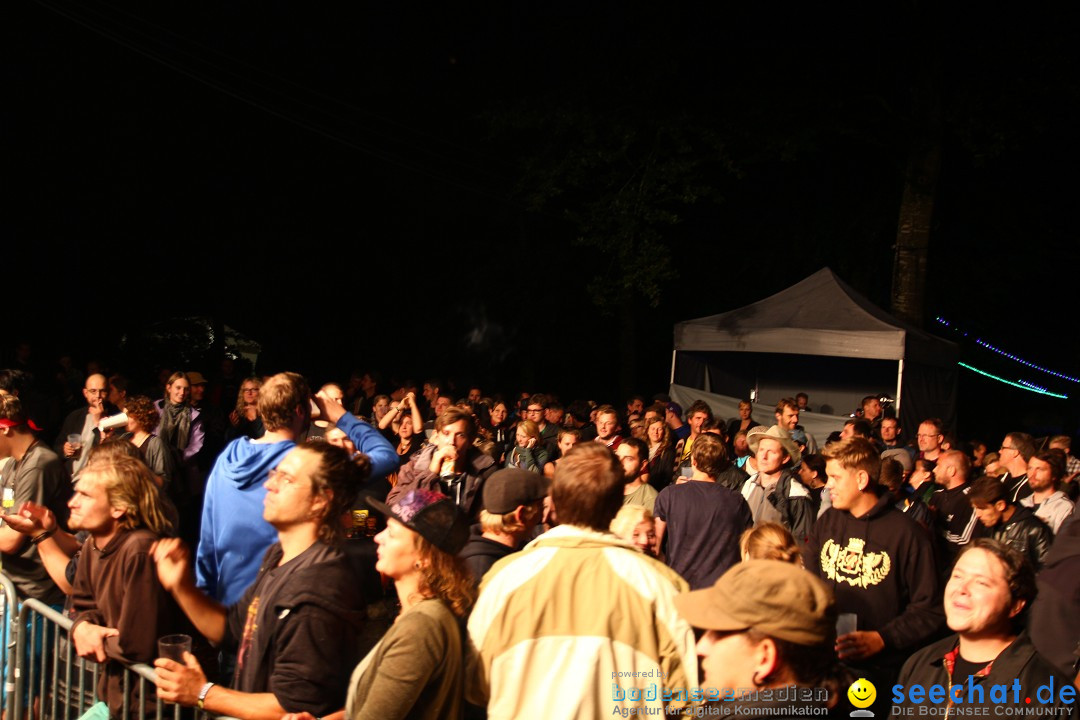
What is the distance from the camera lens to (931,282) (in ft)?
76.1

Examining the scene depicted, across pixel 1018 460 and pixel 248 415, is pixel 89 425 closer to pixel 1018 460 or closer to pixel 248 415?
pixel 248 415

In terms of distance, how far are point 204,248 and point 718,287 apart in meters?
12.6

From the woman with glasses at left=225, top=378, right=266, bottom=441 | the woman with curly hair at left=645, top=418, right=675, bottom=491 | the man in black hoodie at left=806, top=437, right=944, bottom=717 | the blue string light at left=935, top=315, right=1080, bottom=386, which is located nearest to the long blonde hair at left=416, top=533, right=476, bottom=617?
the man in black hoodie at left=806, top=437, right=944, bottom=717

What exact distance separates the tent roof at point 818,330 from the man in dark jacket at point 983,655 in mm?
11168

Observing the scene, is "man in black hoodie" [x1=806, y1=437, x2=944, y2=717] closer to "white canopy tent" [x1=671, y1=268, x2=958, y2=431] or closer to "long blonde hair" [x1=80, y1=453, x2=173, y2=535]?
"long blonde hair" [x1=80, y1=453, x2=173, y2=535]

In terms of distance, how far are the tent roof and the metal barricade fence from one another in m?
12.1

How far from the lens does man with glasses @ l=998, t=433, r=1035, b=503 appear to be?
7.87m

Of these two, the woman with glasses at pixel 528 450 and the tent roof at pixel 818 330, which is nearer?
the woman with glasses at pixel 528 450

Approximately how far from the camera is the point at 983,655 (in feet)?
11.2

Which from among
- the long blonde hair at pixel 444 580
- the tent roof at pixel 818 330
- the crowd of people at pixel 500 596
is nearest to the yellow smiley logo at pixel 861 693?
the crowd of people at pixel 500 596

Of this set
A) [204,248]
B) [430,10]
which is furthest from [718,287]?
[204,248]

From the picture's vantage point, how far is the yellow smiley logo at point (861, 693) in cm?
428

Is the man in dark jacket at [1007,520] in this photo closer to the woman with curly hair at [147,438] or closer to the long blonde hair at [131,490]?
the long blonde hair at [131,490]

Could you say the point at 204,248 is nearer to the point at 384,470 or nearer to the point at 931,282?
the point at 931,282
